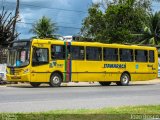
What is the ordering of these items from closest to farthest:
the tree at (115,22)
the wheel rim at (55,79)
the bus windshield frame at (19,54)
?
the bus windshield frame at (19,54)
the wheel rim at (55,79)
the tree at (115,22)

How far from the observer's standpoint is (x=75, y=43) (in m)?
28.7

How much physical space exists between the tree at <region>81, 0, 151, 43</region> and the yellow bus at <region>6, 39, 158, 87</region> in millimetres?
20135

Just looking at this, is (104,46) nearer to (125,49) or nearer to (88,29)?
(125,49)

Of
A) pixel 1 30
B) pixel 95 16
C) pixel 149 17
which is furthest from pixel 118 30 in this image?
pixel 1 30

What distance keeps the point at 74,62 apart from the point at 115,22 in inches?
1075

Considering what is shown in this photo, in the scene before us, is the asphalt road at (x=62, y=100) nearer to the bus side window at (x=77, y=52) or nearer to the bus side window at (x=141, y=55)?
the bus side window at (x=77, y=52)

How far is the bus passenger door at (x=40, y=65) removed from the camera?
2655cm

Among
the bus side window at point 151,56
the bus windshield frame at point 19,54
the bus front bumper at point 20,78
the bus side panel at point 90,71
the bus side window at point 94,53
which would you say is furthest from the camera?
the bus side window at point 151,56

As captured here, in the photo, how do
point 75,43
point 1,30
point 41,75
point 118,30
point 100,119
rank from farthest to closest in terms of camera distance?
point 118,30, point 1,30, point 75,43, point 41,75, point 100,119

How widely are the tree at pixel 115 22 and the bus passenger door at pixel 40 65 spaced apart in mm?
27141

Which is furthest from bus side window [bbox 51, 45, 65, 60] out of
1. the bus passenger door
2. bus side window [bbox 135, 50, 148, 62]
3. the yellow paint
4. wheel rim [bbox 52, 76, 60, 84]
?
bus side window [bbox 135, 50, 148, 62]

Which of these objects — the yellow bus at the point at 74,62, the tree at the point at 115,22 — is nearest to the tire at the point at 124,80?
the yellow bus at the point at 74,62

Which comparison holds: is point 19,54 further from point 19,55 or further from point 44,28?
point 44,28

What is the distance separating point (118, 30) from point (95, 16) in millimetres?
3513
